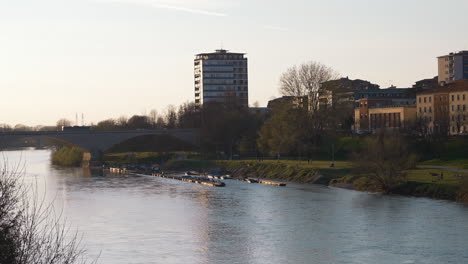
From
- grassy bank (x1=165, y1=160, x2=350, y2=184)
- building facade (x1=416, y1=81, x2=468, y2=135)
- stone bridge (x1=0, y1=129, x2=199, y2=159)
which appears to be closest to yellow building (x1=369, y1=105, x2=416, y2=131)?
building facade (x1=416, y1=81, x2=468, y2=135)

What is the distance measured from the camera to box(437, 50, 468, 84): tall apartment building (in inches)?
6471

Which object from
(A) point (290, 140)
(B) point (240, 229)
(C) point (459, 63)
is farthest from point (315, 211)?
(C) point (459, 63)

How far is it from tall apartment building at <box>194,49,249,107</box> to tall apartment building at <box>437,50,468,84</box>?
47.2 meters

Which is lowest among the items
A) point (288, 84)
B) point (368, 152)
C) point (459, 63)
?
point (368, 152)

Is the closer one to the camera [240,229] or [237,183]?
[240,229]

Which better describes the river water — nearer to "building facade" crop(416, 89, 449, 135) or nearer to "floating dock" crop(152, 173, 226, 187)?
"floating dock" crop(152, 173, 226, 187)

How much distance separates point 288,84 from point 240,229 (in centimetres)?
4596

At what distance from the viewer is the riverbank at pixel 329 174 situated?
54.2m

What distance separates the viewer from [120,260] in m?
32.9

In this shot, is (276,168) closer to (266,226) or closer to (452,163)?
(452,163)

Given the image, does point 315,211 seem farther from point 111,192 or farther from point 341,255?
point 111,192

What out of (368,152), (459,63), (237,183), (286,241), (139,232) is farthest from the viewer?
(459,63)

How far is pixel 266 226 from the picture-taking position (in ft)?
137

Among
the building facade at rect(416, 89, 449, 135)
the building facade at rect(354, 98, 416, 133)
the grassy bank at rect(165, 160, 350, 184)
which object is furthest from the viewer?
the building facade at rect(354, 98, 416, 133)
